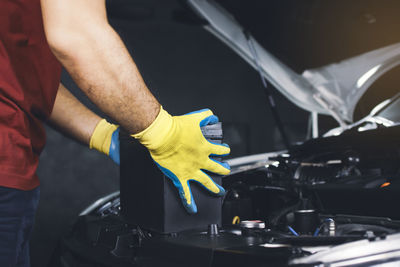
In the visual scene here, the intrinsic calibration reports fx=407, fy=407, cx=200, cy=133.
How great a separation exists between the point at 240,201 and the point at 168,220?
0.46m

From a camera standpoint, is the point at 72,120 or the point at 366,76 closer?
the point at 72,120

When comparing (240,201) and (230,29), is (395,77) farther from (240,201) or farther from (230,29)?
(240,201)

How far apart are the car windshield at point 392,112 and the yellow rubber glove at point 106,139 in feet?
3.83

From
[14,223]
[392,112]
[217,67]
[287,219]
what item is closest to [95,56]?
[14,223]

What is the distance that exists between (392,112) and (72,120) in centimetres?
132

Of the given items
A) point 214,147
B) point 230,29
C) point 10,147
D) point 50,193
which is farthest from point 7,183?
point 50,193

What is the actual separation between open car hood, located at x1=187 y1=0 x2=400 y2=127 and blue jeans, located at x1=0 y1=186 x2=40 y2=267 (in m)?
1.20

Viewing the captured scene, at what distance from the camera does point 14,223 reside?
983 mm


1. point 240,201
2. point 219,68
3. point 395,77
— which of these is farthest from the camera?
point 219,68

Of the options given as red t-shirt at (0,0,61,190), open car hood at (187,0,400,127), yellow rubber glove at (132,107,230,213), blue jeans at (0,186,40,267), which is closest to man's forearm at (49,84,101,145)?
red t-shirt at (0,0,61,190)

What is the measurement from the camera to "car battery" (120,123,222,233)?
98 cm

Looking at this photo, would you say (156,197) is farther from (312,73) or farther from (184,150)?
(312,73)

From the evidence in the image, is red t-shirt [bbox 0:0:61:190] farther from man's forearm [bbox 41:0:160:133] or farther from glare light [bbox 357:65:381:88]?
glare light [bbox 357:65:381:88]

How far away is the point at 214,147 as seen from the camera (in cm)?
105
